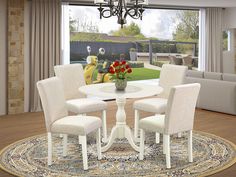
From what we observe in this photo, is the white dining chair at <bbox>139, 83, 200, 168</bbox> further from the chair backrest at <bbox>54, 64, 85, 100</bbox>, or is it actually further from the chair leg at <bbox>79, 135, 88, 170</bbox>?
the chair backrest at <bbox>54, 64, 85, 100</bbox>

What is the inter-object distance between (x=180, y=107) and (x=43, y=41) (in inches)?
156

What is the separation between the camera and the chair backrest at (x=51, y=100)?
4176 mm

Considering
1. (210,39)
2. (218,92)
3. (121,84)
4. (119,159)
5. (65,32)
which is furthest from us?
(210,39)

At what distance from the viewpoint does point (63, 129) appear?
13.6 feet

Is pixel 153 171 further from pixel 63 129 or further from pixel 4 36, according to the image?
pixel 4 36

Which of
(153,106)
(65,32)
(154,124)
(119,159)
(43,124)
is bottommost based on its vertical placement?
(119,159)

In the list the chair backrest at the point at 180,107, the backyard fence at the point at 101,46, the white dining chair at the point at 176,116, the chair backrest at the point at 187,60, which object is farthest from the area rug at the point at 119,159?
the chair backrest at the point at 187,60

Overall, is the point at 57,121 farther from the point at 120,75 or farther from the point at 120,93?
the point at 120,75

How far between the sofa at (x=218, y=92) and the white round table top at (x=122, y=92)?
238 centimetres

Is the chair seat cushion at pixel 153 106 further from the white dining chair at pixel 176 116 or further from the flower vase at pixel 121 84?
the white dining chair at pixel 176 116

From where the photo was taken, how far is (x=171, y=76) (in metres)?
5.61

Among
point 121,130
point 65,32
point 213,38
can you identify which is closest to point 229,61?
point 213,38

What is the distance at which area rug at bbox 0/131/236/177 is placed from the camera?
158 inches

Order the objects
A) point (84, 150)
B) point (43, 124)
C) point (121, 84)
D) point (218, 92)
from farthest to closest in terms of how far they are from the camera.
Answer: point (218, 92)
point (43, 124)
point (121, 84)
point (84, 150)
